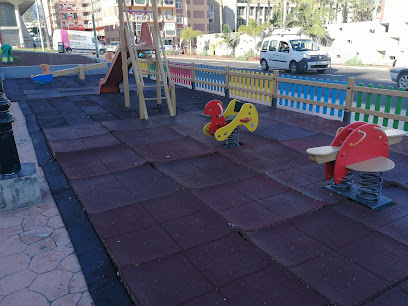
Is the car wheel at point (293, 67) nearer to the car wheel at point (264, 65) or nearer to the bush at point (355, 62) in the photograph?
the car wheel at point (264, 65)

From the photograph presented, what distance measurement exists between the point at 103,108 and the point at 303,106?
19.0 ft

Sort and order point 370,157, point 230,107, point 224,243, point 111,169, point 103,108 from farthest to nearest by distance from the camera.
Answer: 1. point 103,108
2. point 230,107
3. point 111,169
4. point 370,157
5. point 224,243

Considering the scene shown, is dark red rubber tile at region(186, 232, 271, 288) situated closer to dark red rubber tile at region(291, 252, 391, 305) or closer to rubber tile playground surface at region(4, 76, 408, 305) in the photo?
rubber tile playground surface at region(4, 76, 408, 305)

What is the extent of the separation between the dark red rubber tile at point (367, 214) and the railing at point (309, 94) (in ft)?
12.0

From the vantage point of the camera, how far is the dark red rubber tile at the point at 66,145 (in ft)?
20.2

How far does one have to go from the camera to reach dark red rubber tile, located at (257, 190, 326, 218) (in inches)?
151

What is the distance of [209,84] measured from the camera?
12500 mm

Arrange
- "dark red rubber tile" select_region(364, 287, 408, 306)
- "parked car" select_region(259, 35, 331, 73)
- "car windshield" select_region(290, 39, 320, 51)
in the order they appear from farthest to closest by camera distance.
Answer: "car windshield" select_region(290, 39, 320, 51)
"parked car" select_region(259, 35, 331, 73)
"dark red rubber tile" select_region(364, 287, 408, 306)

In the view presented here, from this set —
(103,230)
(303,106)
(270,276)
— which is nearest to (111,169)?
(103,230)

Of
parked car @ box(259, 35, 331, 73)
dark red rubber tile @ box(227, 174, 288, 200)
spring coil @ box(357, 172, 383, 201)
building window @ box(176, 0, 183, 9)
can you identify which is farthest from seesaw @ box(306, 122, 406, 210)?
building window @ box(176, 0, 183, 9)

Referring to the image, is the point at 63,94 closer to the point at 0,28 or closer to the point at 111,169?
the point at 111,169

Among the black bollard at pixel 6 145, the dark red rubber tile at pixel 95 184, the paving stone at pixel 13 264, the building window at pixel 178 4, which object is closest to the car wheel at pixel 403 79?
the dark red rubber tile at pixel 95 184

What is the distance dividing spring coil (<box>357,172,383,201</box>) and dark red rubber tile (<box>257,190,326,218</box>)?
0.52 meters

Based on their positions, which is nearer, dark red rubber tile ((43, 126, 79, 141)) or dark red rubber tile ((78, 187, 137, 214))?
dark red rubber tile ((78, 187, 137, 214))
